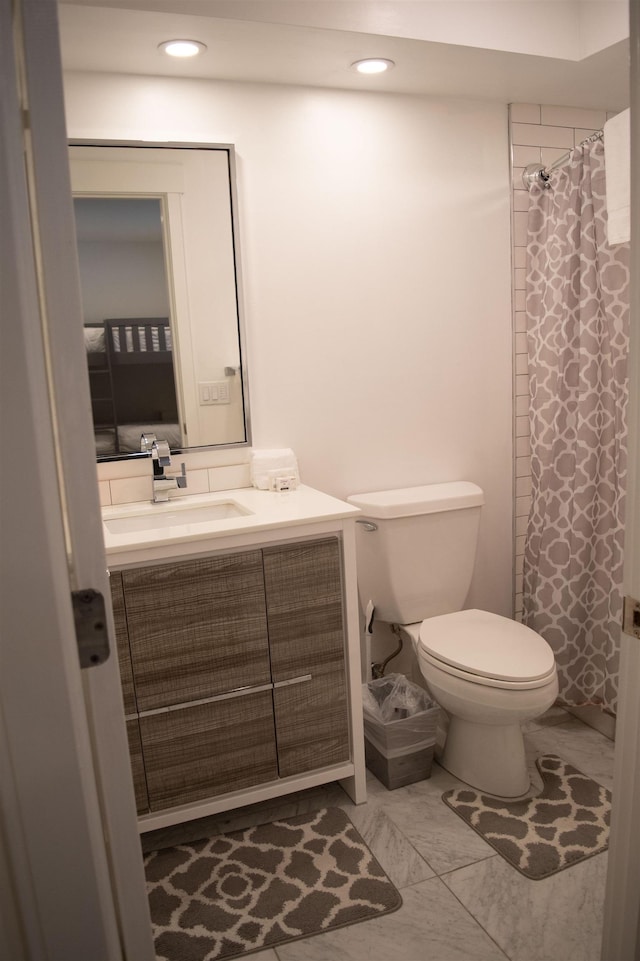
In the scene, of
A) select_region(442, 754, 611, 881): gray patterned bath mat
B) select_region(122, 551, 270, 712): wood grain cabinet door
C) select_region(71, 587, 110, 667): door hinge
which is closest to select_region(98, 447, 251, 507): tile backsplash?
select_region(122, 551, 270, 712): wood grain cabinet door

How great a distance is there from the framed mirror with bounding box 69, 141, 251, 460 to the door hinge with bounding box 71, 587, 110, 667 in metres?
1.46

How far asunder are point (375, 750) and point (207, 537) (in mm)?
976

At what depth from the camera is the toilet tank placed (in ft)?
7.78

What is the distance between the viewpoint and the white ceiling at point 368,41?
1816 millimetres

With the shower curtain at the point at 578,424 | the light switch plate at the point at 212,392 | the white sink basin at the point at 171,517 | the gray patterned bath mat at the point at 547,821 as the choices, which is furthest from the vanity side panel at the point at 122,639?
the shower curtain at the point at 578,424

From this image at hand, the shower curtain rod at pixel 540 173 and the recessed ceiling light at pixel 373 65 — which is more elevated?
the recessed ceiling light at pixel 373 65

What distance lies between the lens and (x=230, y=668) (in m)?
1.95

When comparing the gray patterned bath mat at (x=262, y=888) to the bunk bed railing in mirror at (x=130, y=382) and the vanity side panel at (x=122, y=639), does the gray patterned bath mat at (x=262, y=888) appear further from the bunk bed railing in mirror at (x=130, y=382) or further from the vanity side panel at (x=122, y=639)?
the bunk bed railing in mirror at (x=130, y=382)

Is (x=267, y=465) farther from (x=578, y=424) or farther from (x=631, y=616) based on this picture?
(x=631, y=616)

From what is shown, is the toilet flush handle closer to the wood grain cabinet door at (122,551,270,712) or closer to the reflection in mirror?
the wood grain cabinet door at (122,551,270,712)

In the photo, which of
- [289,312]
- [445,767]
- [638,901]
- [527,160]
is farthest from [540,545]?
[638,901]

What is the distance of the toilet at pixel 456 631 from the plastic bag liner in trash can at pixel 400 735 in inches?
3.0

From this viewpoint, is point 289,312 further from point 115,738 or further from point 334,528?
point 115,738

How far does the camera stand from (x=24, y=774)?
80cm
